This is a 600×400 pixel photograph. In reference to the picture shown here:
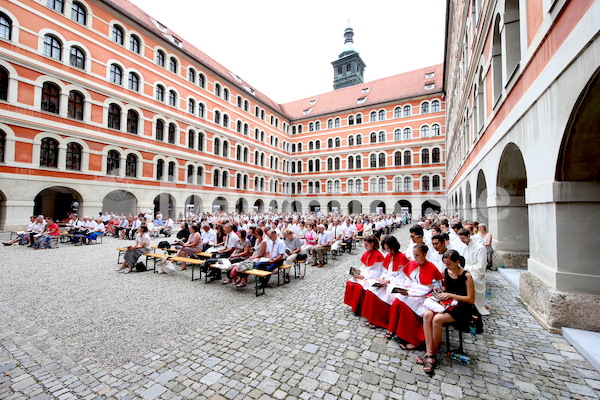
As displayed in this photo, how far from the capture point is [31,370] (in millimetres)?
3492

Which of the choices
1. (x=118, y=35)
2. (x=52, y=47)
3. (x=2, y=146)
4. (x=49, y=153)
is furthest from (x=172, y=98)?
(x=2, y=146)

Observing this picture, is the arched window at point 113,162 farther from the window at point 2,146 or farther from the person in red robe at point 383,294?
the person in red robe at point 383,294

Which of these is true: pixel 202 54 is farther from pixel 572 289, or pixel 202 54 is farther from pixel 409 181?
pixel 572 289

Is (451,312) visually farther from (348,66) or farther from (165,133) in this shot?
(348,66)

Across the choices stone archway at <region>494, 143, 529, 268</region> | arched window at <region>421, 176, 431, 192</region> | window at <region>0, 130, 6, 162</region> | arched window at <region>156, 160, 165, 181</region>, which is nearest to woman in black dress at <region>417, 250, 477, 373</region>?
stone archway at <region>494, 143, 529, 268</region>

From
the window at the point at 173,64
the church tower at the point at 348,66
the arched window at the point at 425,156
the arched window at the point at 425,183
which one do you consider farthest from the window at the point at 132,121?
the church tower at the point at 348,66

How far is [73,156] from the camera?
1889 centimetres

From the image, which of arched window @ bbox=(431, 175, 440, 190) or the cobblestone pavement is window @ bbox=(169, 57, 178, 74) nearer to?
the cobblestone pavement

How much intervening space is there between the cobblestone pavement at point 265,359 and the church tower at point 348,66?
5575cm

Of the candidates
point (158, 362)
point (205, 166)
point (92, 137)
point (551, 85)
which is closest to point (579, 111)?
point (551, 85)

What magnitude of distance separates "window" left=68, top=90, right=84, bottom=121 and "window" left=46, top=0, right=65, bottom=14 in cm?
527

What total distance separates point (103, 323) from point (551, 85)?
8.84 meters

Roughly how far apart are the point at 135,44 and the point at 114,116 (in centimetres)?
684

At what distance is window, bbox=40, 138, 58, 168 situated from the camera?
17.5m
